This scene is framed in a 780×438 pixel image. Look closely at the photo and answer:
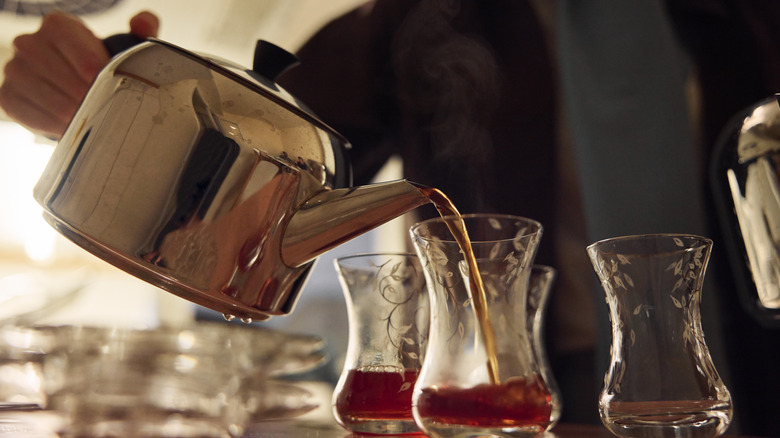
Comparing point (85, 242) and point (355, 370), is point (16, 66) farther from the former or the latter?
point (355, 370)

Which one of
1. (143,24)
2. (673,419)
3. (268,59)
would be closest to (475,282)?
(673,419)

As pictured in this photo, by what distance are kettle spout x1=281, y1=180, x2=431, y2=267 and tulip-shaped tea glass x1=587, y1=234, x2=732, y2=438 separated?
0.16 meters

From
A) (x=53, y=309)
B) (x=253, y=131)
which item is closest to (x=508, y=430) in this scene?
(x=253, y=131)

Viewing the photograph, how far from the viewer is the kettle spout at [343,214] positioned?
0.55 meters

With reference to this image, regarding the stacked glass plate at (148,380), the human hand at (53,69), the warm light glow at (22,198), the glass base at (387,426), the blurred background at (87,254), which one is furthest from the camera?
the warm light glow at (22,198)

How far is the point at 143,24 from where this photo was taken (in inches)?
28.0

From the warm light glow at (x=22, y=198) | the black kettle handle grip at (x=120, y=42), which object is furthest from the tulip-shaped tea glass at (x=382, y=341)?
the warm light glow at (x=22, y=198)

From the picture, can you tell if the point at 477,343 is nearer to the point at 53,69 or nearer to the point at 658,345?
the point at 658,345

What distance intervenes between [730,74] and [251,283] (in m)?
0.77

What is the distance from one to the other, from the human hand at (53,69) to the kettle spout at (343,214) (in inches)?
12.2

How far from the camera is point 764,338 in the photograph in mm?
908

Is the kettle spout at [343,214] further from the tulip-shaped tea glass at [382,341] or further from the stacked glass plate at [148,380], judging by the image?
the stacked glass plate at [148,380]

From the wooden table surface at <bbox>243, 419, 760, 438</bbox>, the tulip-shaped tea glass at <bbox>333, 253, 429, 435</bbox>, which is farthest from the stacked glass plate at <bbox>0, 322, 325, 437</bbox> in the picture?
the tulip-shaped tea glass at <bbox>333, 253, 429, 435</bbox>

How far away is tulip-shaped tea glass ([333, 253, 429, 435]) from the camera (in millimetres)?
618
